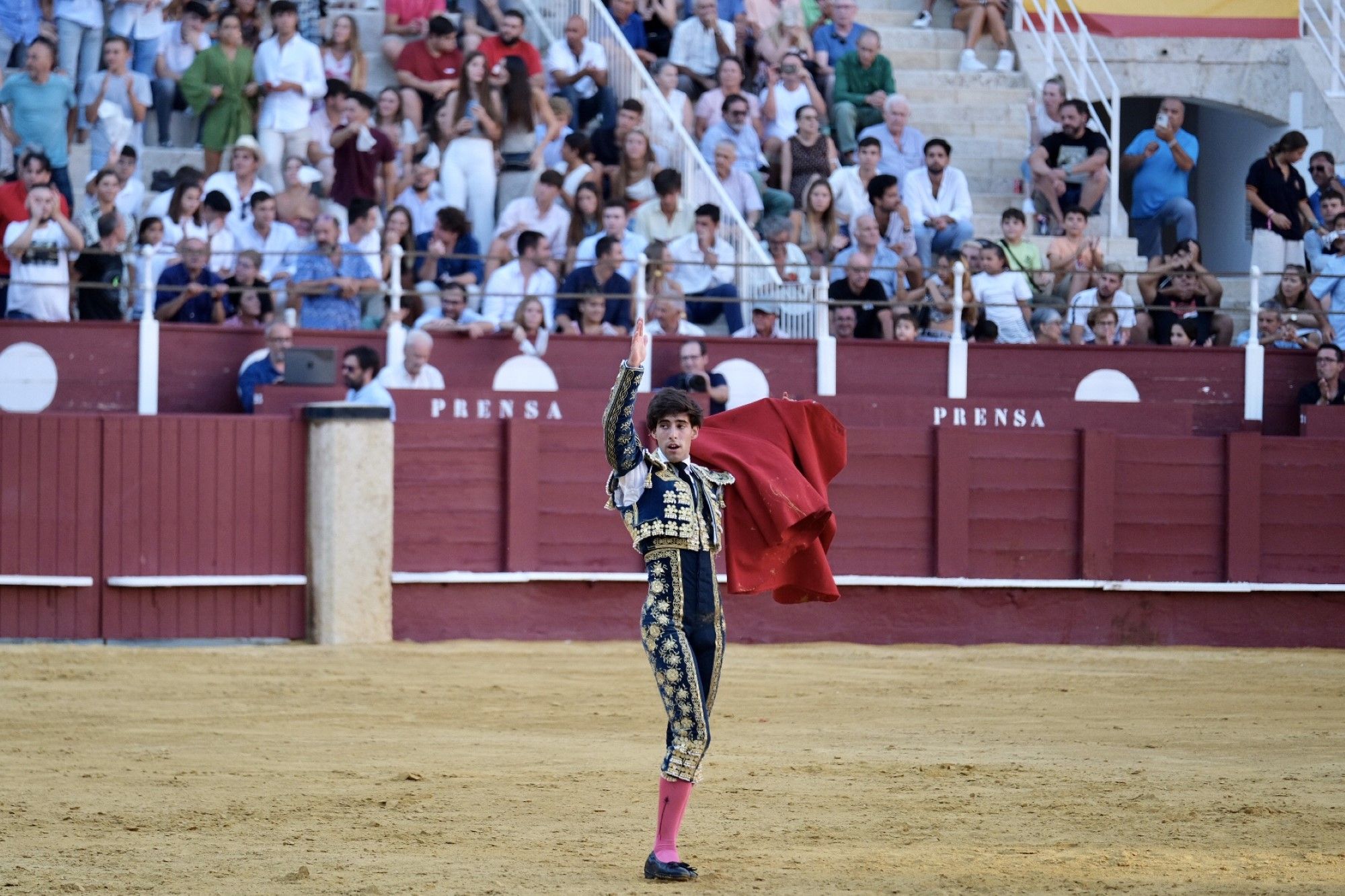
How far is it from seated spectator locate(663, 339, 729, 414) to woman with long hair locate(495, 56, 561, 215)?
→ 1899mm

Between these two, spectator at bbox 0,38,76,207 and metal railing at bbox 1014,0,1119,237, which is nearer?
spectator at bbox 0,38,76,207

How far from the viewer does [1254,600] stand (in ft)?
36.9

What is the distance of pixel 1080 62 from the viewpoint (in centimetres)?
1452

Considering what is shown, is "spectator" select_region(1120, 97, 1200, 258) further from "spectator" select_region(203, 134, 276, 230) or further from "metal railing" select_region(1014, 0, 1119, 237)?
"spectator" select_region(203, 134, 276, 230)

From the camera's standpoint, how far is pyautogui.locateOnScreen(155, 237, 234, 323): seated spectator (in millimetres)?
10734

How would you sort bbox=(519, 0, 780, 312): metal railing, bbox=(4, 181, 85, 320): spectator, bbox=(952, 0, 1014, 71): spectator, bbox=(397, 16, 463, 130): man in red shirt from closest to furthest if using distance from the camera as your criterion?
bbox=(4, 181, 85, 320): spectator, bbox=(519, 0, 780, 312): metal railing, bbox=(397, 16, 463, 130): man in red shirt, bbox=(952, 0, 1014, 71): spectator

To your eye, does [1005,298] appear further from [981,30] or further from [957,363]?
[981,30]

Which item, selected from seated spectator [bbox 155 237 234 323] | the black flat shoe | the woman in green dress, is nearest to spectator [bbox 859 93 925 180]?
the woman in green dress

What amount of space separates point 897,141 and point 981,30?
2217 millimetres

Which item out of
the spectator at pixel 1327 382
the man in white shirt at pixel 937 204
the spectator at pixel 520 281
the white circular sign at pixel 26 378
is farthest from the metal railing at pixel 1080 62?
the white circular sign at pixel 26 378

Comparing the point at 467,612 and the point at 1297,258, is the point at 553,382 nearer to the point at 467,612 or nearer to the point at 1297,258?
the point at 467,612

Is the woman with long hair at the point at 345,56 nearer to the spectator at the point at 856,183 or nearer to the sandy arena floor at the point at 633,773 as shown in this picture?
the spectator at the point at 856,183

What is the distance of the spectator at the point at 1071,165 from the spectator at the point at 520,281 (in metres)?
3.74

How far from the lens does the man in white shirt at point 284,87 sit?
1200cm
